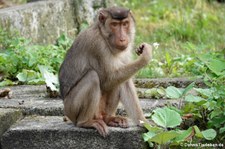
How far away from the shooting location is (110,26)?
7.08 meters

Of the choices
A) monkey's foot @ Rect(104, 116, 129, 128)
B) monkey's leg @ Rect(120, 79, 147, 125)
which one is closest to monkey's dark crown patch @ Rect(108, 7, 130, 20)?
monkey's leg @ Rect(120, 79, 147, 125)

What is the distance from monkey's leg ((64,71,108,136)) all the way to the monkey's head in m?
0.38

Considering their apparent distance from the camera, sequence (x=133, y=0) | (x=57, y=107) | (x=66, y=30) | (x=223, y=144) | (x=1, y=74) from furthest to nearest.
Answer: (x=133, y=0)
(x=66, y=30)
(x=1, y=74)
(x=57, y=107)
(x=223, y=144)

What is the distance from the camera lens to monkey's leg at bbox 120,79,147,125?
7.12m

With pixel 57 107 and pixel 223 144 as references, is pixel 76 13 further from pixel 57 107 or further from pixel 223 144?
pixel 223 144

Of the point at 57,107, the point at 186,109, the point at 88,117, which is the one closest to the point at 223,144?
the point at 186,109

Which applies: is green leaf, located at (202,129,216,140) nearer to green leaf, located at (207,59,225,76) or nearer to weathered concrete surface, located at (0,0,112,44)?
green leaf, located at (207,59,225,76)

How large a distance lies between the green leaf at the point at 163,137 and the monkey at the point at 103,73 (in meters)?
0.48

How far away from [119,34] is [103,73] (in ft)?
1.35

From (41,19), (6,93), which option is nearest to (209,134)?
(6,93)

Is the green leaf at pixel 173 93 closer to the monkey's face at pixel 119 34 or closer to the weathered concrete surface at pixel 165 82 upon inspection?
the monkey's face at pixel 119 34

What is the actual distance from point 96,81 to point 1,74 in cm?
282

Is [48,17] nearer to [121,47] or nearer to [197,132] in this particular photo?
[121,47]

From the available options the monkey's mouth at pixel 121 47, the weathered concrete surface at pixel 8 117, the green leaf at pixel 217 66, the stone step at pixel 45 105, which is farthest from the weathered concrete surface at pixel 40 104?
the monkey's mouth at pixel 121 47
